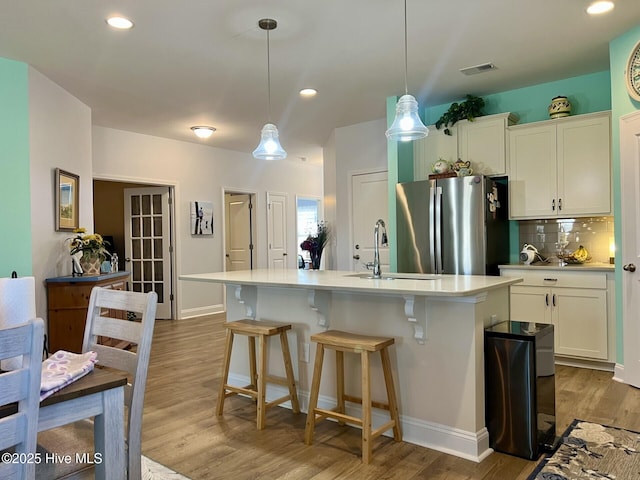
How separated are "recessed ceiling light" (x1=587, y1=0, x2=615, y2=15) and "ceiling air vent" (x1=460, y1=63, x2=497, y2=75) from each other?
0.95 m

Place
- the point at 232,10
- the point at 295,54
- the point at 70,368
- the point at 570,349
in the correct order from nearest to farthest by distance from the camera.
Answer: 1. the point at 70,368
2. the point at 232,10
3. the point at 295,54
4. the point at 570,349

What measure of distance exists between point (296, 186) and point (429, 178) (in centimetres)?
441

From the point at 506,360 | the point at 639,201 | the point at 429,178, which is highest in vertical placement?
the point at 429,178

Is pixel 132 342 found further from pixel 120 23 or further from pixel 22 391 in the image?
pixel 120 23

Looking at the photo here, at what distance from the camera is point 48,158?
13.7 feet

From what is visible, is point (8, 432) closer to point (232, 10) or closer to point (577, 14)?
point (232, 10)

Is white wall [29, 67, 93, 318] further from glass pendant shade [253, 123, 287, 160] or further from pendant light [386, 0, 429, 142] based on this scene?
pendant light [386, 0, 429, 142]

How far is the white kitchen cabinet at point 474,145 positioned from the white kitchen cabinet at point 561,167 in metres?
0.11

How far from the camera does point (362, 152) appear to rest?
5957 mm

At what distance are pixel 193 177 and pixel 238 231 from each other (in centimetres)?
147

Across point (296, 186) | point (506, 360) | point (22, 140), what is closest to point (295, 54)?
point (22, 140)

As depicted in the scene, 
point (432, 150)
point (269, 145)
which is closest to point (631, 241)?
point (432, 150)

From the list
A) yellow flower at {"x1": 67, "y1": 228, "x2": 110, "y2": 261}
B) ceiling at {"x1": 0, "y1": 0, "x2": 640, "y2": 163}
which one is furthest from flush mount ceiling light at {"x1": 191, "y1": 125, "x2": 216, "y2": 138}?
yellow flower at {"x1": 67, "y1": 228, "x2": 110, "y2": 261}

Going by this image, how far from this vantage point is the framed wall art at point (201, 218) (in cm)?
697
